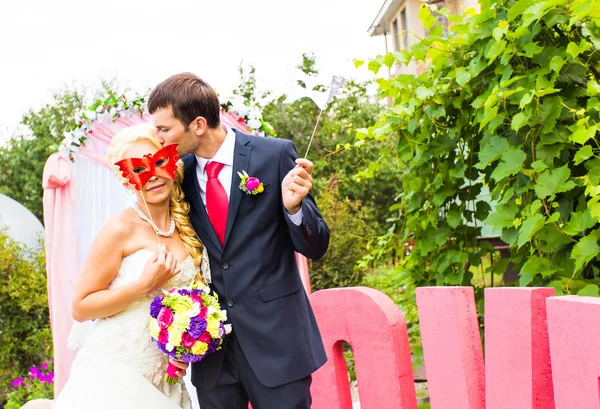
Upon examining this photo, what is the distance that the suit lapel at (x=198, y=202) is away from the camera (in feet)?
10.00

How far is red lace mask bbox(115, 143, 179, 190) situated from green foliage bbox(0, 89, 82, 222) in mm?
19700

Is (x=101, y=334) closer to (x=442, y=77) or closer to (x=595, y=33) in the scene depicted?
(x=442, y=77)

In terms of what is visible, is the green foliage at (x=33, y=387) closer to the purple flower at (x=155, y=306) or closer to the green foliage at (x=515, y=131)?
the green foliage at (x=515, y=131)

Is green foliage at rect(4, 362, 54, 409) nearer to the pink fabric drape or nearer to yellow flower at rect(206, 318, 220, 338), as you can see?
the pink fabric drape

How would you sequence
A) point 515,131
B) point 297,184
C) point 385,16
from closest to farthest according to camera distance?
point 297,184 < point 515,131 < point 385,16

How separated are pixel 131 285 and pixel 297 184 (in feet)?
2.86

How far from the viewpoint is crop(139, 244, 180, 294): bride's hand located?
2.98 metres

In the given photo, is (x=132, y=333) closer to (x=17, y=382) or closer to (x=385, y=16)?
(x=17, y=382)

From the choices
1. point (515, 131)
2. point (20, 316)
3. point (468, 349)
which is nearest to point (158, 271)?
point (468, 349)

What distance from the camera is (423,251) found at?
14.4ft

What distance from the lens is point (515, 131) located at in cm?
361

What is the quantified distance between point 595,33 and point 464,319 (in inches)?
58.0

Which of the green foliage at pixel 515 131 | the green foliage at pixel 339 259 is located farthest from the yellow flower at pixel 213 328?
the green foliage at pixel 339 259

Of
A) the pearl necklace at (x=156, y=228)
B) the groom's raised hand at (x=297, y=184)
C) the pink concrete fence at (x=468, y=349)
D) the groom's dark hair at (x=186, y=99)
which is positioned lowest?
the pink concrete fence at (x=468, y=349)
